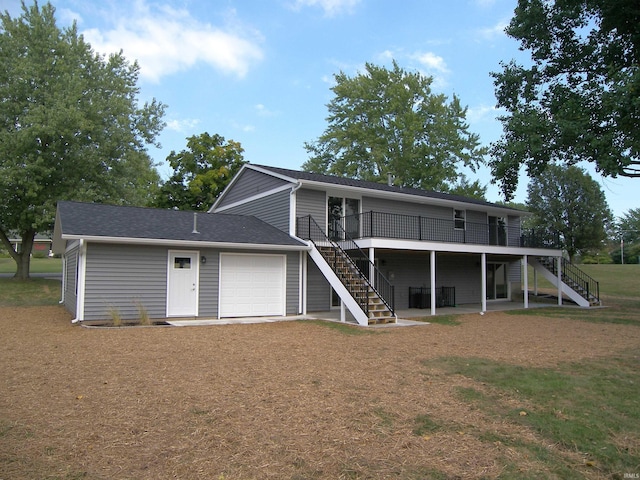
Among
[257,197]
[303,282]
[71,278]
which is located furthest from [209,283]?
[71,278]

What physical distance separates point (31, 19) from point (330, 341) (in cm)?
2488

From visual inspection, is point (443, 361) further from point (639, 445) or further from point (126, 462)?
point (126, 462)

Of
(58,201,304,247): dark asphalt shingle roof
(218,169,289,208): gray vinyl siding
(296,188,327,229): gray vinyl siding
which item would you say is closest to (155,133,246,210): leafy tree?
(218,169,289,208): gray vinyl siding

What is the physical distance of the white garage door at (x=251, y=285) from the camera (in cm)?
1372

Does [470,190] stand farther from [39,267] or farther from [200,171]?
[39,267]

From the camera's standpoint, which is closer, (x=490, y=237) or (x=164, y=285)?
(x=164, y=285)

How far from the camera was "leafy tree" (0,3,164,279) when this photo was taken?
70.3ft

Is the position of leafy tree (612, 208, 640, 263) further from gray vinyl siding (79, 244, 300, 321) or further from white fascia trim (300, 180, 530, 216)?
gray vinyl siding (79, 244, 300, 321)

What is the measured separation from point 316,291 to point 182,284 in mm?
4819

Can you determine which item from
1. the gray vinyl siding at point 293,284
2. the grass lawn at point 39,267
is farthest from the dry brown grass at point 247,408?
the grass lawn at point 39,267

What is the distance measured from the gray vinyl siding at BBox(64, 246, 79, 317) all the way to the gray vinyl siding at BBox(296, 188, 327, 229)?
732 cm

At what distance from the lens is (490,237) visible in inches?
826

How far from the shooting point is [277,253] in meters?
14.6

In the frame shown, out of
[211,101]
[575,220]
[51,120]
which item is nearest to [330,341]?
[211,101]
